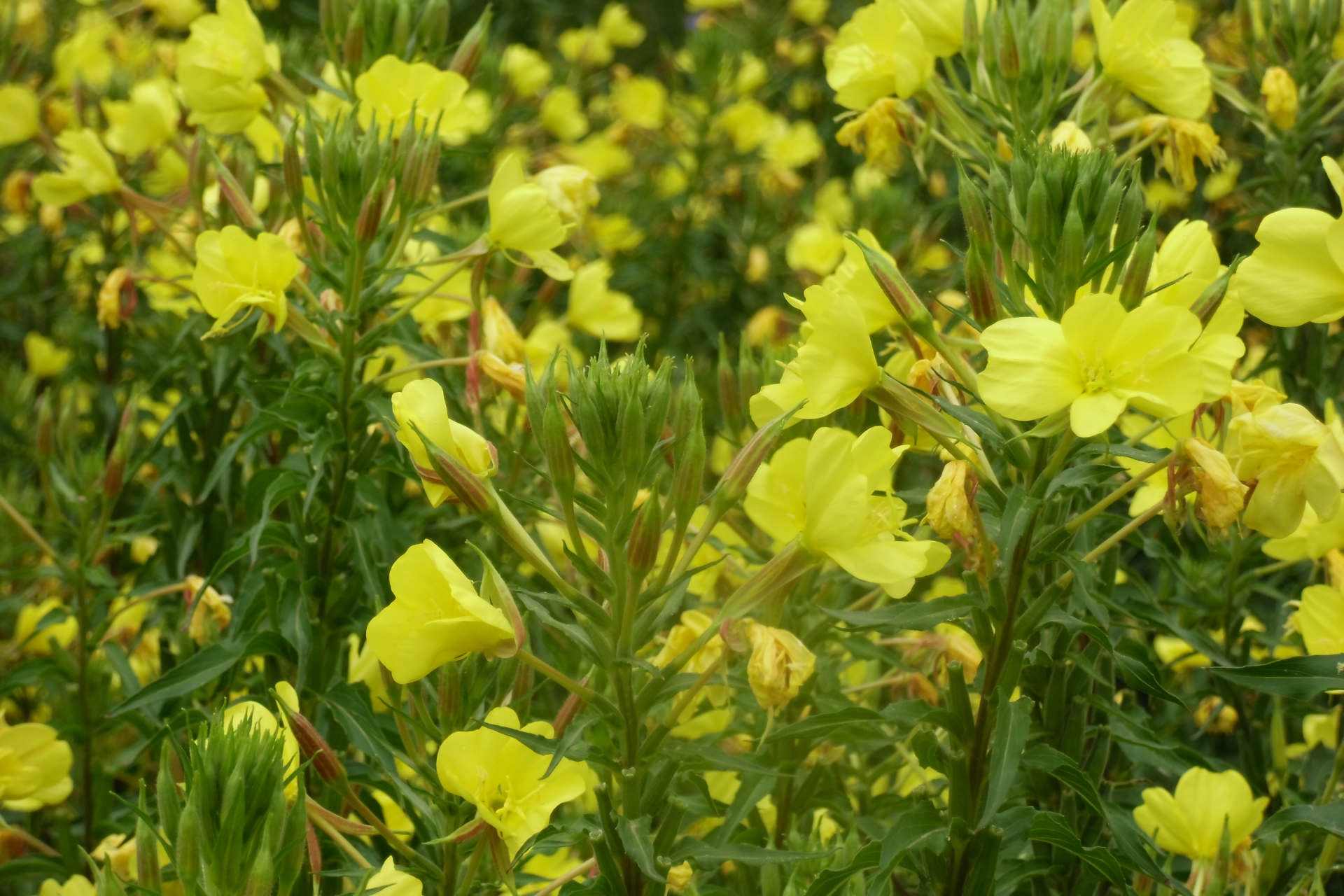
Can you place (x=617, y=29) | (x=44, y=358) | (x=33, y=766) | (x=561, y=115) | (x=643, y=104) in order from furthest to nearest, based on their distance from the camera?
(x=617, y=29), (x=643, y=104), (x=561, y=115), (x=44, y=358), (x=33, y=766)

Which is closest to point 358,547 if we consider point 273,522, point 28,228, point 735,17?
point 273,522

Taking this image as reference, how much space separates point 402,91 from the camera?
1.94m

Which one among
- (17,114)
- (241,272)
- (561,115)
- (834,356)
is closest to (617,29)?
(561,115)

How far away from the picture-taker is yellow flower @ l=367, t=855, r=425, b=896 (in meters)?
1.15

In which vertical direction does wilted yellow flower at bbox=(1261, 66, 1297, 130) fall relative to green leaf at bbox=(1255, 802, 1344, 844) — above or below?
above

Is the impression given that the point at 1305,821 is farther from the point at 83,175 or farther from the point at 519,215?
the point at 83,175

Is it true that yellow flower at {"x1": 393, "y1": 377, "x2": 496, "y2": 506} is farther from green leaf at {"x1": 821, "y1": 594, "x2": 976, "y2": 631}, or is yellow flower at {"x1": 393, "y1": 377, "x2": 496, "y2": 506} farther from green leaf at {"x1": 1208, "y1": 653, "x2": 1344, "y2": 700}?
green leaf at {"x1": 1208, "y1": 653, "x2": 1344, "y2": 700}

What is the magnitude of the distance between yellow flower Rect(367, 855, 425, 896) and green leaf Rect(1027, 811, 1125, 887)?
1.88 feet

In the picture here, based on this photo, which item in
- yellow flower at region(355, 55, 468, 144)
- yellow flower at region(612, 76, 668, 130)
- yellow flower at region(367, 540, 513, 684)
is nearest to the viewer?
yellow flower at region(367, 540, 513, 684)

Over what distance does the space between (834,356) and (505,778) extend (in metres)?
0.49

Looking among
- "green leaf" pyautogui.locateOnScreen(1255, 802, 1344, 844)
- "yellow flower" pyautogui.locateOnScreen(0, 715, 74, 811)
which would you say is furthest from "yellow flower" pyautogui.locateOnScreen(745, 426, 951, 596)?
"yellow flower" pyautogui.locateOnScreen(0, 715, 74, 811)

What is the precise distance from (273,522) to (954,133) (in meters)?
1.07

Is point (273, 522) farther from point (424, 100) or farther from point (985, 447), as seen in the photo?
point (985, 447)

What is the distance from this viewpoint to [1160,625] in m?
1.56
